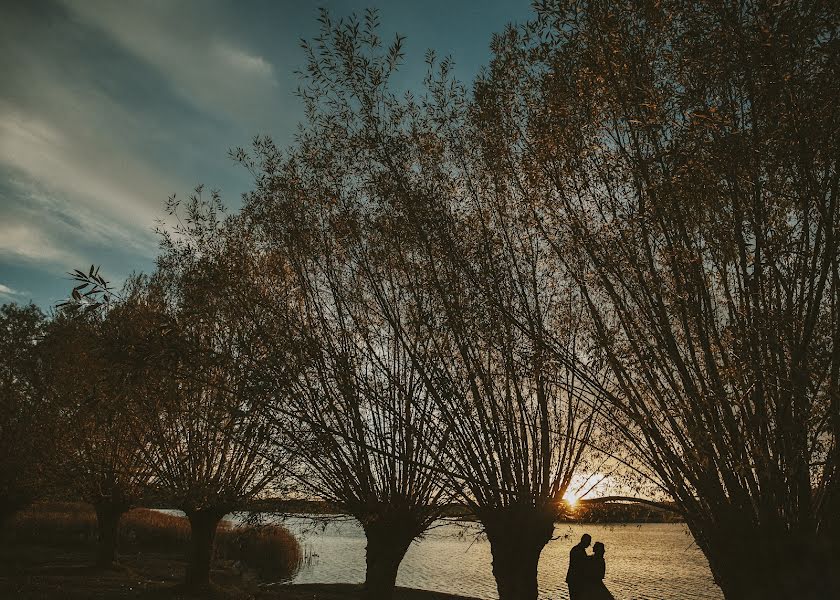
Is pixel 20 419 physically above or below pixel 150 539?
above

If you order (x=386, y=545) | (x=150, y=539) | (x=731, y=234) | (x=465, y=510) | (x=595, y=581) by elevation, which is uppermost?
(x=731, y=234)

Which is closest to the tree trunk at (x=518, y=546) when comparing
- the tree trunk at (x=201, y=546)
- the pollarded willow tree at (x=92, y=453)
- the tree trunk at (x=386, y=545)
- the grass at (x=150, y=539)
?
the tree trunk at (x=386, y=545)

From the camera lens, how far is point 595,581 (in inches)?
408

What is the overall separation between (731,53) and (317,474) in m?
11.6

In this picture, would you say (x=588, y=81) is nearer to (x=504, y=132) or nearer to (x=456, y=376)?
(x=504, y=132)

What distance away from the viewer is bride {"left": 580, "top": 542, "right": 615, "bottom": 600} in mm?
10211

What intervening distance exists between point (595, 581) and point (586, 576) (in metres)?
0.18

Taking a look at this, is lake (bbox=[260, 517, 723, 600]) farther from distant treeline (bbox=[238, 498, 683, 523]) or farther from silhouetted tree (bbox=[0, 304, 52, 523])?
silhouetted tree (bbox=[0, 304, 52, 523])

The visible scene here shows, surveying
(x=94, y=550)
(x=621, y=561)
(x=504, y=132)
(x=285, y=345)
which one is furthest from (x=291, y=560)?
(x=504, y=132)

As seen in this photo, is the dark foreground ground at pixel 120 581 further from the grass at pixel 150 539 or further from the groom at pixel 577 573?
the groom at pixel 577 573

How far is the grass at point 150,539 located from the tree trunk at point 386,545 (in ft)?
64.5

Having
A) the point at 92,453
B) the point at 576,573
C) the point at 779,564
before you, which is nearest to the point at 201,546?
the point at 92,453

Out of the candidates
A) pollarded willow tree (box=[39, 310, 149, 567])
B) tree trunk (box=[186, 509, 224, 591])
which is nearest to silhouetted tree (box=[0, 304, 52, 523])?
pollarded willow tree (box=[39, 310, 149, 567])

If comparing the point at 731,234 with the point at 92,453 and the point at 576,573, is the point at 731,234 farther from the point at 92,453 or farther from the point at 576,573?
the point at 92,453
